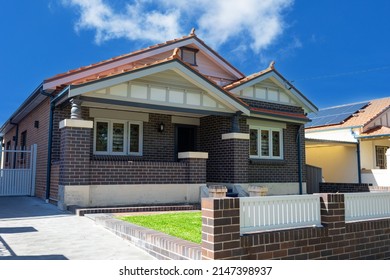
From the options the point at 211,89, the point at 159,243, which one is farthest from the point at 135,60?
the point at 159,243

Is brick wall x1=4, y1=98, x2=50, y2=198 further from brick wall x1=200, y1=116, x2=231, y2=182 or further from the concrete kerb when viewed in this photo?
the concrete kerb

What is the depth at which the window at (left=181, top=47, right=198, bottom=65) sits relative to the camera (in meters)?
15.8

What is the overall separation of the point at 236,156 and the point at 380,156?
12971 mm

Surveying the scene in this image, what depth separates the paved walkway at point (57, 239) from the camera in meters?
5.96

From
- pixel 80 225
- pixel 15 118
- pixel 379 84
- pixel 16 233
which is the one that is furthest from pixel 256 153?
pixel 379 84

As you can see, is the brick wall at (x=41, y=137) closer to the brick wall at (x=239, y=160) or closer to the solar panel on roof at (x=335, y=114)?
the brick wall at (x=239, y=160)

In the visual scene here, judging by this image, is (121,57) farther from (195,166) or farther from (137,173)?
(195,166)

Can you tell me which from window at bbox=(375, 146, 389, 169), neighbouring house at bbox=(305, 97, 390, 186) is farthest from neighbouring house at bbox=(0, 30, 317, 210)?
window at bbox=(375, 146, 389, 169)

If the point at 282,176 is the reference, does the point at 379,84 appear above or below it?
above

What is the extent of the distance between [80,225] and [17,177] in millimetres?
7237

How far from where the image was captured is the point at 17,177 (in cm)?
1445

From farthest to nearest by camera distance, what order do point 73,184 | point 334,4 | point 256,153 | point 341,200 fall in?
point 334,4
point 256,153
point 73,184
point 341,200

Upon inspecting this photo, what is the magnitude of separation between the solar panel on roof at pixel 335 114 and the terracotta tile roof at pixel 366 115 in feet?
0.99

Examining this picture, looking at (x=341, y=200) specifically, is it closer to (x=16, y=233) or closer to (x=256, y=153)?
(x=16, y=233)
